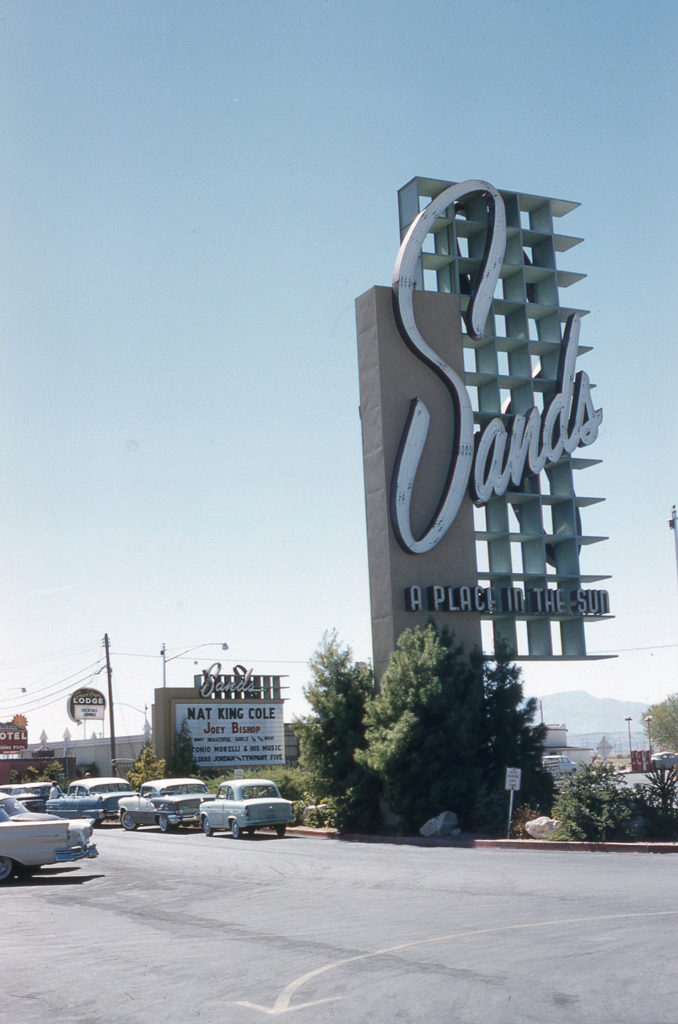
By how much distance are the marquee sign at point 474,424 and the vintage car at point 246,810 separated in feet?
17.3

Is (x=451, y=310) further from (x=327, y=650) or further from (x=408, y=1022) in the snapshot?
(x=408, y=1022)

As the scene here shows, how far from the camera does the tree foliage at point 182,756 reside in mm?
49125

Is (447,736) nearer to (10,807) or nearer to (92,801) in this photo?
(10,807)

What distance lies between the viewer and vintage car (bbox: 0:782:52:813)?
39.6 metres

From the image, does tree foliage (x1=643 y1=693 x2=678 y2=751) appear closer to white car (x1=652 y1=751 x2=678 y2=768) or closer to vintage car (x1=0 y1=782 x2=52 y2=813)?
white car (x1=652 y1=751 x2=678 y2=768)

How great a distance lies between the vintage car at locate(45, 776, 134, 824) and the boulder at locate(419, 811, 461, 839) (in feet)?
50.1

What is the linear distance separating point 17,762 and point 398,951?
60.6 metres

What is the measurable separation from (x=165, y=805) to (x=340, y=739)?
25.4ft

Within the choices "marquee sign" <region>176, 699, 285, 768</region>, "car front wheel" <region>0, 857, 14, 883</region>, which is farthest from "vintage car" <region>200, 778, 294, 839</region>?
"marquee sign" <region>176, 699, 285, 768</region>

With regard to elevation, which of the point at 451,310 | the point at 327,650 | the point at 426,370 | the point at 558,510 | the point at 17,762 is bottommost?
the point at 17,762

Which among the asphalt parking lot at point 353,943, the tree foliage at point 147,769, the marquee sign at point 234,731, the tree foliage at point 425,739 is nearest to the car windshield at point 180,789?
the tree foliage at point 425,739

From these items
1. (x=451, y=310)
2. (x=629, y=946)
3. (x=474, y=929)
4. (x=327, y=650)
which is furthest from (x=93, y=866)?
(x=451, y=310)

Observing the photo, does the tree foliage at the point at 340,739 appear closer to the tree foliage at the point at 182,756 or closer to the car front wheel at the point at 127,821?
the car front wheel at the point at 127,821

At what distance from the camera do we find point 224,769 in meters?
50.8
